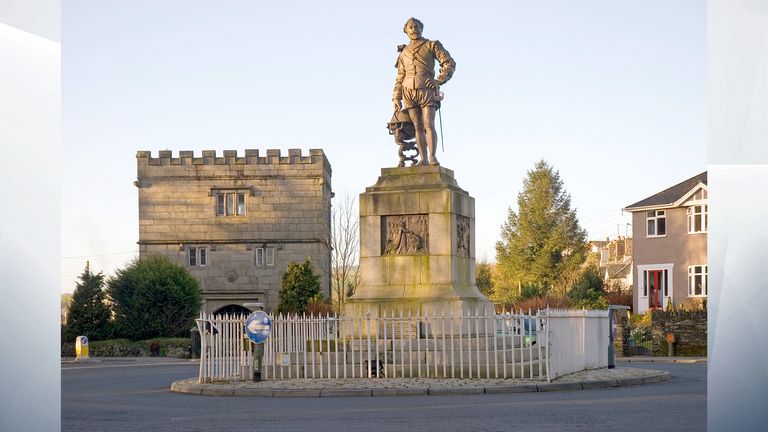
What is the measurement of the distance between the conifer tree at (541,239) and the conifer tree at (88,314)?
39.6 m

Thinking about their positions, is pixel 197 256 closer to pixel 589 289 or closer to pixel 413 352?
pixel 589 289

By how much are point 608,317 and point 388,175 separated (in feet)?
→ 21.4

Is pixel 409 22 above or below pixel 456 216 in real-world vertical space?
above

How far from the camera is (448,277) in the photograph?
21.0 meters

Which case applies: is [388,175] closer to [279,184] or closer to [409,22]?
[409,22]

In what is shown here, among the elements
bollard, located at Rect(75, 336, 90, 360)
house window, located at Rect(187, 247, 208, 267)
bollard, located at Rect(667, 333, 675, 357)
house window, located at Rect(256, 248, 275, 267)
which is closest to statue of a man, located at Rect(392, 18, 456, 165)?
bollard, located at Rect(667, 333, 675, 357)

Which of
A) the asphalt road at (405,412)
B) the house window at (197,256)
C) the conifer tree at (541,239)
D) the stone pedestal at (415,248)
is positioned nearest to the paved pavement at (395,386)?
the asphalt road at (405,412)

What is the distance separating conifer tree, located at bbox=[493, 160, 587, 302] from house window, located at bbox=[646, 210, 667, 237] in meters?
23.7

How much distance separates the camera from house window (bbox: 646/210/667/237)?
5238 centimetres

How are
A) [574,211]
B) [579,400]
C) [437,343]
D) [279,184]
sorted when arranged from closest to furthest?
[579,400] → [437,343] → [279,184] → [574,211]

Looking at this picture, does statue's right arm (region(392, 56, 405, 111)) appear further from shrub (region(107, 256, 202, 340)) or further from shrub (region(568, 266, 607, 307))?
shrub (region(568, 266, 607, 307))

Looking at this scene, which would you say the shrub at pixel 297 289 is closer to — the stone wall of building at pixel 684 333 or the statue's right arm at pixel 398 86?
the stone wall of building at pixel 684 333
